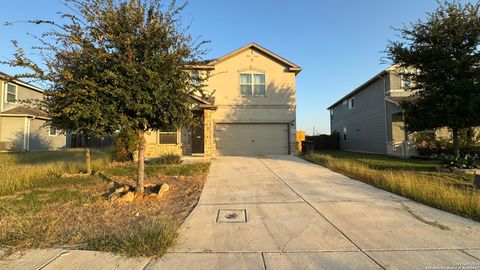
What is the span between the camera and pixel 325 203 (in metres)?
6.28

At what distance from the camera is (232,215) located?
18.2ft

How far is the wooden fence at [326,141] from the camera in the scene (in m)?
27.6

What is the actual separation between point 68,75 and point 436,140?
20.1 metres

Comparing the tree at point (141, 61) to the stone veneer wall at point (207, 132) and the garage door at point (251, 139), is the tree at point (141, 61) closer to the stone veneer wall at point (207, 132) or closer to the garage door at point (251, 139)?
the stone veneer wall at point (207, 132)

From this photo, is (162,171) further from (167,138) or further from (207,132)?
(167,138)

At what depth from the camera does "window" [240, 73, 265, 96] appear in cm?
1784

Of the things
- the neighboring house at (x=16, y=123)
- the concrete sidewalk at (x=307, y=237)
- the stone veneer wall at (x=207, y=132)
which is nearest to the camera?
the concrete sidewalk at (x=307, y=237)

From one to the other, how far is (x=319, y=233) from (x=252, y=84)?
1433 cm

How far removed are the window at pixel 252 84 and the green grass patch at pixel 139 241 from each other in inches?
565

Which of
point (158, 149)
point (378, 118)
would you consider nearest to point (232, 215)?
point (158, 149)

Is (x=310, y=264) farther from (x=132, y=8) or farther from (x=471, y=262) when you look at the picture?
(x=132, y=8)

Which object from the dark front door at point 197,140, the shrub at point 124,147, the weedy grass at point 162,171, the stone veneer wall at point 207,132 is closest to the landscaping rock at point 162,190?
the weedy grass at point 162,171

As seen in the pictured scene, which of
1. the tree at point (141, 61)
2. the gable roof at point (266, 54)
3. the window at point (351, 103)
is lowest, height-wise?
the tree at point (141, 61)

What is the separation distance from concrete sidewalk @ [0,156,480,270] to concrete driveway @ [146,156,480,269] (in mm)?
13
